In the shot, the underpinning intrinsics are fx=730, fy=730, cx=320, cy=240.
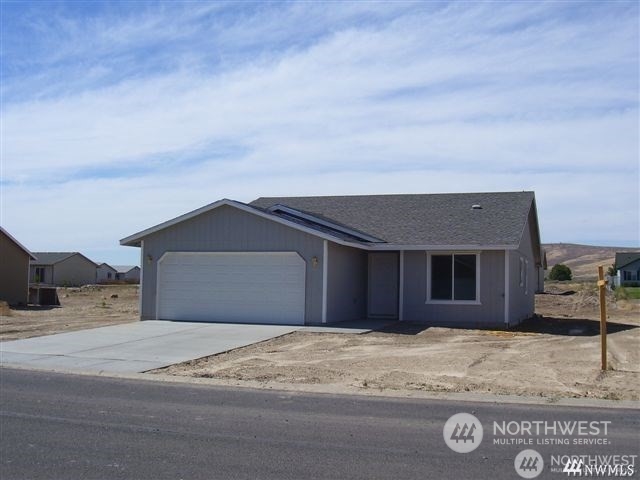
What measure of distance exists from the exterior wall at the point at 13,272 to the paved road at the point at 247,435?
28.8 meters

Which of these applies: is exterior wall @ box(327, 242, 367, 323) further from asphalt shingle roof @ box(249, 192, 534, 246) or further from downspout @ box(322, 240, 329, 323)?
asphalt shingle roof @ box(249, 192, 534, 246)

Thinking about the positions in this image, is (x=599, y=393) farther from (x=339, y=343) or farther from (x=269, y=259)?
(x=269, y=259)

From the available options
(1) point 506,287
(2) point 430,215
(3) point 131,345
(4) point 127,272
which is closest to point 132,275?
(4) point 127,272

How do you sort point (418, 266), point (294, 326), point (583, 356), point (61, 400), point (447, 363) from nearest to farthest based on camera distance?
1. point (61, 400)
2. point (447, 363)
3. point (583, 356)
4. point (294, 326)
5. point (418, 266)

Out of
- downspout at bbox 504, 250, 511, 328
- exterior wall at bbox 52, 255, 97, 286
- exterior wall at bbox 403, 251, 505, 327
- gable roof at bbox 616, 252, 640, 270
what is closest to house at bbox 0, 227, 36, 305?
exterior wall at bbox 403, 251, 505, 327

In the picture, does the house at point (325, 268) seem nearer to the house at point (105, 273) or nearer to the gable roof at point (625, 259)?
the gable roof at point (625, 259)

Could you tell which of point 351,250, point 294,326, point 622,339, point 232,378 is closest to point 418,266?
point 351,250

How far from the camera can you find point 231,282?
893 inches

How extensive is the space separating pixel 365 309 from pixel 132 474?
1894cm

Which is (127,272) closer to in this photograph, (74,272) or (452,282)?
(74,272)

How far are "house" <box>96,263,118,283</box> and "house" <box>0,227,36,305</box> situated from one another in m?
47.2

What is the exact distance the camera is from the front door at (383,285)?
82.2ft

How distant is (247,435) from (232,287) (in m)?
14.7

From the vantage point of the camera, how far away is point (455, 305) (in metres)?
23.2
